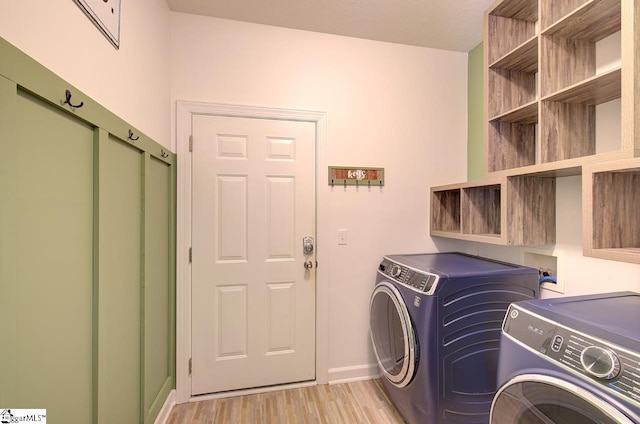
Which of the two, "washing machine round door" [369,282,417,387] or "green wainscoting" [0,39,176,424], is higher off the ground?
"green wainscoting" [0,39,176,424]

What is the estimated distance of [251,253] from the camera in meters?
1.96

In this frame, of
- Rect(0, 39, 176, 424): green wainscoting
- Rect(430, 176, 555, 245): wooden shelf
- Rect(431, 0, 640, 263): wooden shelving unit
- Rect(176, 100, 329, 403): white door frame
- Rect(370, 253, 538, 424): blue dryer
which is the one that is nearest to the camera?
Rect(0, 39, 176, 424): green wainscoting

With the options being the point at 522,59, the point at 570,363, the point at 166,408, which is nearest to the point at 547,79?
the point at 522,59

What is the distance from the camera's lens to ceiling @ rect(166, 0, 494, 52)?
1.75 meters

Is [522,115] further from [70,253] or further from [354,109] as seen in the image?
[70,253]

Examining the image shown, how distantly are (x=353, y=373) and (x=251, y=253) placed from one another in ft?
3.95

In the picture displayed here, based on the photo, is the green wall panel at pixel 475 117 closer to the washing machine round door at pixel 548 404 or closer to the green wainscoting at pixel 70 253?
the washing machine round door at pixel 548 404

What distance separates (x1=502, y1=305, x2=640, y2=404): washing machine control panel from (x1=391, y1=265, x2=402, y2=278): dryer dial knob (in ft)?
2.38

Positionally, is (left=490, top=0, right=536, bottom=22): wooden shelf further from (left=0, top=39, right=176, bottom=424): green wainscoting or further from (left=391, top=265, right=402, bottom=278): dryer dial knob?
(left=0, top=39, right=176, bottom=424): green wainscoting

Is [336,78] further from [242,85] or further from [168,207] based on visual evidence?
[168,207]

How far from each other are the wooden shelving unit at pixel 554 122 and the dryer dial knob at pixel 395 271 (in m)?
0.52

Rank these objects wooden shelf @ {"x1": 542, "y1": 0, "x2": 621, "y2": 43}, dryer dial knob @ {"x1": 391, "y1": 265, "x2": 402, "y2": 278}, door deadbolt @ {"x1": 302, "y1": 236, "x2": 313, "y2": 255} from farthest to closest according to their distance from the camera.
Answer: door deadbolt @ {"x1": 302, "y1": 236, "x2": 313, "y2": 255} < dryer dial knob @ {"x1": 391, "y1": 265, "x2": 402, "y2": 278} < wooden shelf @ {"x1": 542, "y1": 0, "x2": 621, "y2": 43}


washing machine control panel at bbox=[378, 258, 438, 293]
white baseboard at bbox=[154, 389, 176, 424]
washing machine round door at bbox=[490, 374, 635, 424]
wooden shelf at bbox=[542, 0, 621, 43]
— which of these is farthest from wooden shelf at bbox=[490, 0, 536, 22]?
white baseboard at bbox=[154, 389, 176, 424]

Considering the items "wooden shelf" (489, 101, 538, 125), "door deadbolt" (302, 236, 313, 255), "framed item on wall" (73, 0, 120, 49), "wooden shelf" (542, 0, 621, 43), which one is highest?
"wooden shelf" (542, 0, 621, 43)
